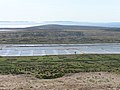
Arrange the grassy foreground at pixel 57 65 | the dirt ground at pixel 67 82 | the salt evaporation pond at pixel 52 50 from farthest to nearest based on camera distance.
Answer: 1. the salt evaporation pond at pixel 52 50
2. the grassy foreground at pixel 57 65
3. the dirt ground at pixel 67 82

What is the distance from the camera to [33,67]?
87.1 ft

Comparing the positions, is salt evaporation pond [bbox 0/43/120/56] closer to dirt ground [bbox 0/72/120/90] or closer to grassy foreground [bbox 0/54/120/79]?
grassy foreground [bbox 0/54/120/79]

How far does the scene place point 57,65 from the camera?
90.7 ft

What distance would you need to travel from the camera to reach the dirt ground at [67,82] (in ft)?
62.7

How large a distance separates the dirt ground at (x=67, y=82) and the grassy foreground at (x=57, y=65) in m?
1.49

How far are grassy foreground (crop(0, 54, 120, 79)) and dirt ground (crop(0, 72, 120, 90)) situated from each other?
1.49m

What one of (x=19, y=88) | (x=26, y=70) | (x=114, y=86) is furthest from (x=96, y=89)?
(x=26, y=70)

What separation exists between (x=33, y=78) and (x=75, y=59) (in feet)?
34.1

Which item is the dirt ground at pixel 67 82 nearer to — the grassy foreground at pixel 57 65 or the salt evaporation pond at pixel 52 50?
the grassy foreground at pixel 57 65

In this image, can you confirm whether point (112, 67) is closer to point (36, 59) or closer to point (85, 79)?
point (85, 79)

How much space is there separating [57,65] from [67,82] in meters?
7.16

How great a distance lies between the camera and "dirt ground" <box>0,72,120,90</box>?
752 inches

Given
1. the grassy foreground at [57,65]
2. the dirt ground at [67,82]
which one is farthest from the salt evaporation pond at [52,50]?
the dirt ground at [67,82]

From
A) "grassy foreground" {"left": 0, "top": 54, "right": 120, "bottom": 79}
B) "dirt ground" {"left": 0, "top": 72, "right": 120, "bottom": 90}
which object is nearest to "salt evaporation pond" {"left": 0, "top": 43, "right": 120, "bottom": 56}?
"grassy foreground" {"left": 0, "top": 54, "right": 120, "bottom": 79}
